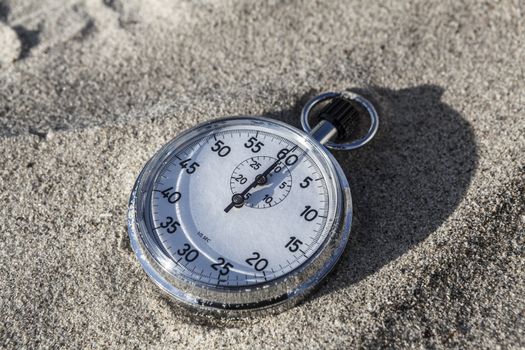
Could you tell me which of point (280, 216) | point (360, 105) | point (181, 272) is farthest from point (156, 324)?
point (360, 105)

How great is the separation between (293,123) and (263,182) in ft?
1.61

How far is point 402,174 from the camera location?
2688mm

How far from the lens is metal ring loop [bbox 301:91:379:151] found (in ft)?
8.79

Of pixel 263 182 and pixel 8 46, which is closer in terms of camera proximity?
pixel 263 182

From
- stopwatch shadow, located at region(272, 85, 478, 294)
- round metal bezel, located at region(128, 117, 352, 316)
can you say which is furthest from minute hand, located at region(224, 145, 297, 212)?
stopwatch shadow, located at region(272, 85, 478, 294)

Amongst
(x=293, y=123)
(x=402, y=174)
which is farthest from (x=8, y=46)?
(x=402, y=174)

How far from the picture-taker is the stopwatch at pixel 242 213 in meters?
2.26

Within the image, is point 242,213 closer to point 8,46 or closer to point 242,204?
point 242,204

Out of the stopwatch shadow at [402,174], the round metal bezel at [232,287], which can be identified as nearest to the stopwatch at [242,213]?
the round metal bezel at [232,287]

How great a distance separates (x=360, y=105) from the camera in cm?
288

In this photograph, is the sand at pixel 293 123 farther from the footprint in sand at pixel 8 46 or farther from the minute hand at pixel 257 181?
the minute hand at pixel 257 181

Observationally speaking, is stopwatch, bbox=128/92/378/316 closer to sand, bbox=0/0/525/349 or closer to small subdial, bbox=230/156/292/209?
small subdial, bbox=230/156/292/209

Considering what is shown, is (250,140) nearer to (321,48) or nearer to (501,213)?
(321,48)

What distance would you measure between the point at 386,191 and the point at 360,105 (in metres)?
0.47
